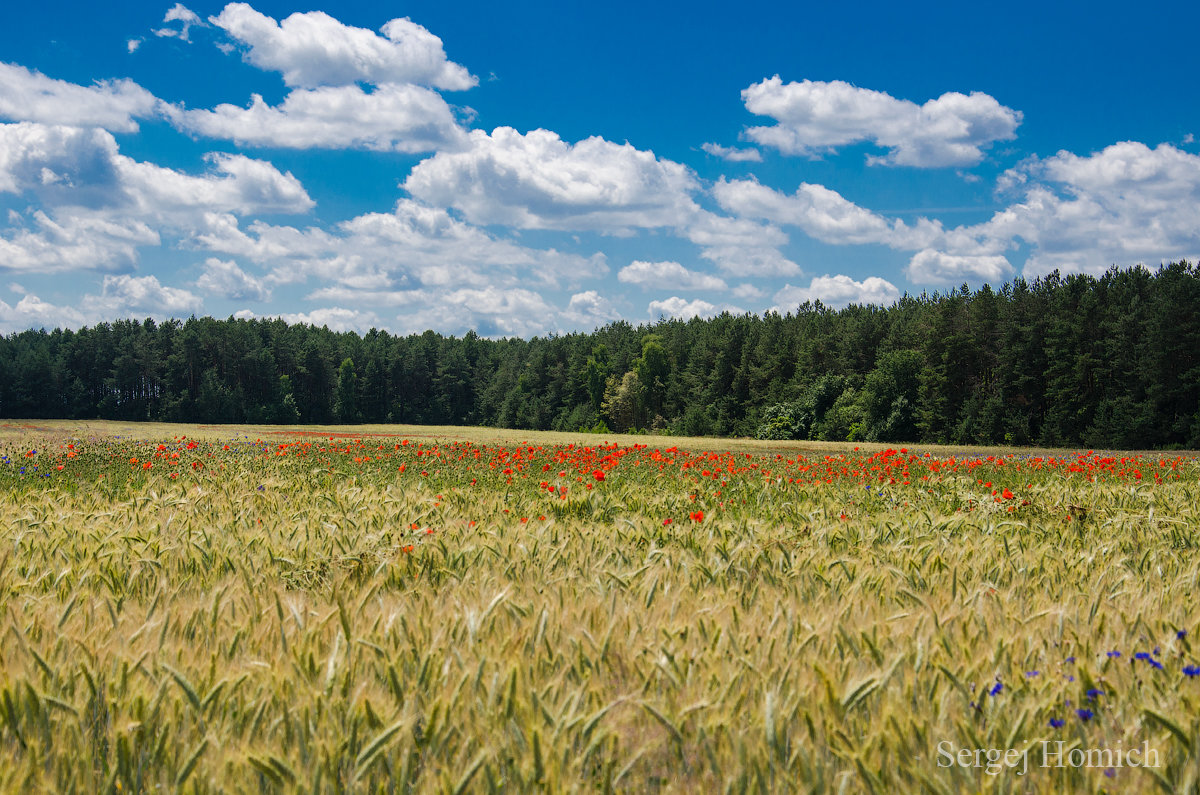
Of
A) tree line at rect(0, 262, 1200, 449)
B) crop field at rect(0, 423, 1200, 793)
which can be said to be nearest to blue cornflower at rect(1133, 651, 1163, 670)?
crop field at rect(0, 423, 1200, 793)

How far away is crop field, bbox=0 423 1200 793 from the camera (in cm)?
177

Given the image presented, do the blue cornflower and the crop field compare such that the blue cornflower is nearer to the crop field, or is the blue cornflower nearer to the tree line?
the crop field

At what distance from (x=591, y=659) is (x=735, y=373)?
79305 millimetres

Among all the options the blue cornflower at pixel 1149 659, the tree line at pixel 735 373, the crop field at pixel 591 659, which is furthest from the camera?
the tree line at pixel 735 373

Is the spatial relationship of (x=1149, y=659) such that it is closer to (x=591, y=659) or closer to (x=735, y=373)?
(x=591, y=659)

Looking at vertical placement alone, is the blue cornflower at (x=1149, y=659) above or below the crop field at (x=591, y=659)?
above

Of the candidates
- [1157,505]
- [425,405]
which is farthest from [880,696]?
[425,405]

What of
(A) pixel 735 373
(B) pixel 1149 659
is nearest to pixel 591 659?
(B) pixel 1149 659

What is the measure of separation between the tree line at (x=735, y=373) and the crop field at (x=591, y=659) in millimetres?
49883

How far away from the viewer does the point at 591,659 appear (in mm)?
2352

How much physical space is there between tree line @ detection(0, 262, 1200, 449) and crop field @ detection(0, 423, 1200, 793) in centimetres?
4988

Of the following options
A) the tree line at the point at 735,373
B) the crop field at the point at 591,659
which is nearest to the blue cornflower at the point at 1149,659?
the crop field at the point at 591,659

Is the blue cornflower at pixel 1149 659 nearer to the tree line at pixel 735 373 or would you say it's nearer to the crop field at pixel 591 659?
the crop field at pixel 591 659

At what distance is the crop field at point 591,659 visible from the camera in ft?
5.81
